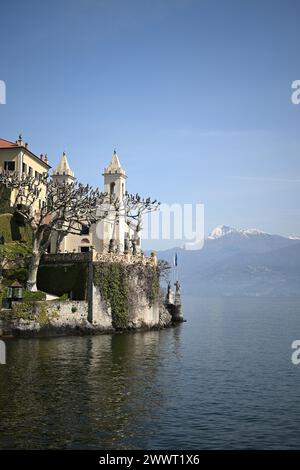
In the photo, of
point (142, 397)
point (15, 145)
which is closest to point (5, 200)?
point (15, 145)

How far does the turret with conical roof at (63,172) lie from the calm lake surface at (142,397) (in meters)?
36.7

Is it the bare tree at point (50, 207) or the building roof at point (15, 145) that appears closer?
the bare tree at point (50, 207)

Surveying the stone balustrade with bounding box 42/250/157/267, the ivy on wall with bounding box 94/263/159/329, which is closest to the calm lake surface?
the ivy on wall with bounding box 94/263/159/329

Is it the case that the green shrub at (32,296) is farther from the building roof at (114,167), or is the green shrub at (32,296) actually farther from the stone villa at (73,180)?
the building roof at (114,167)

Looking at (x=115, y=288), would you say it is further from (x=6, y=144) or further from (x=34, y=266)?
(x=6, y=144)

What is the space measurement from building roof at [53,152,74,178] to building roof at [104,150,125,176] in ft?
19.9

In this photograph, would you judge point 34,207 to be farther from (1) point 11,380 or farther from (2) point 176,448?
(2) point 176,448

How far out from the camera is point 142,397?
36156 mm

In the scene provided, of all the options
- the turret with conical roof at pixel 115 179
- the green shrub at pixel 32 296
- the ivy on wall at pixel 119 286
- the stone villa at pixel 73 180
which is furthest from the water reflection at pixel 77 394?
the turret with conical roof at pixel 115 179

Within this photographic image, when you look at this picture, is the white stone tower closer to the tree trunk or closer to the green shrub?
the tree trunk

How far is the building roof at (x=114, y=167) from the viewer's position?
9244cm

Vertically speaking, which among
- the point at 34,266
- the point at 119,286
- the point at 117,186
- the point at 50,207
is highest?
the point at 117,186

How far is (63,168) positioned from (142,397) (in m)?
61.7

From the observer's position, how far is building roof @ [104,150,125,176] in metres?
92.4
